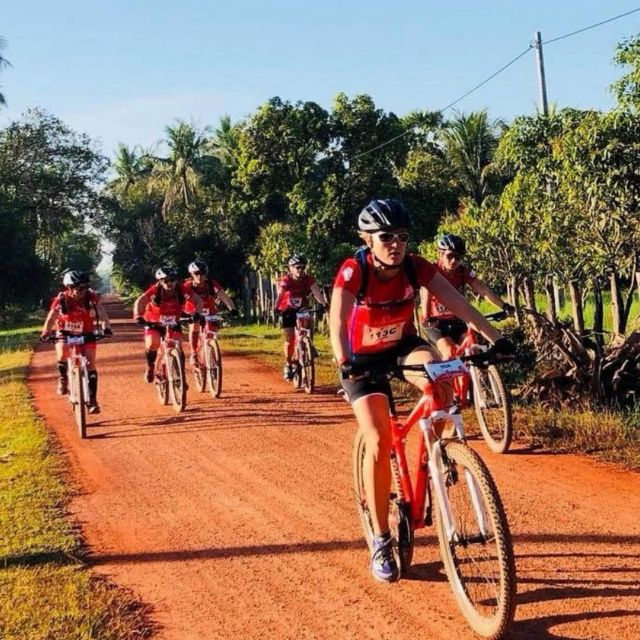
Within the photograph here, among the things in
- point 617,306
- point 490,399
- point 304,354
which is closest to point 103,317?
point 304,354

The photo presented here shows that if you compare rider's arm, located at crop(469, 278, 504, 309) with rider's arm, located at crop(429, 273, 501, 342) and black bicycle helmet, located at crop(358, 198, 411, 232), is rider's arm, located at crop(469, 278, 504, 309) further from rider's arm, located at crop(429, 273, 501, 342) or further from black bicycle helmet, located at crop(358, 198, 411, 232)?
black bicycle helmet, located at crop(358, 198, 411, 232)

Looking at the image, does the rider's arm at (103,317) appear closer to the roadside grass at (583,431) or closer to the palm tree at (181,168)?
the roadside grass at (583,431)

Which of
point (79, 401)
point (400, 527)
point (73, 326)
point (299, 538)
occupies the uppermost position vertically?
point (73, 326)

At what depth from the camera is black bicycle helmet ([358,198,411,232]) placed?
436 cm

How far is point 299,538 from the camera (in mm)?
5520

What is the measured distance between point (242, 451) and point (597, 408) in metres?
4.15

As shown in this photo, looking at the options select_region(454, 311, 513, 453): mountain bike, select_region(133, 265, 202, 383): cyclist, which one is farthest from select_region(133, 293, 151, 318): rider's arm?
select_region(454, 311, 513, 453): mountain bike

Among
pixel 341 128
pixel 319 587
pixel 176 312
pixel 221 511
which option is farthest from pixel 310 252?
pixel 319 587

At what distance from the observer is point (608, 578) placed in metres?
4.43

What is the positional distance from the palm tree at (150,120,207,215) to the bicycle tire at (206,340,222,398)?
35530mm

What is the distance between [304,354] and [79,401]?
3590mm

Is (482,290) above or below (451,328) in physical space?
above

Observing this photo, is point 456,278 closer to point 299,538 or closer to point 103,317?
point 299,538

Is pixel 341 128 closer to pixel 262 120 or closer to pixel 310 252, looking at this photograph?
pixel 262 120
